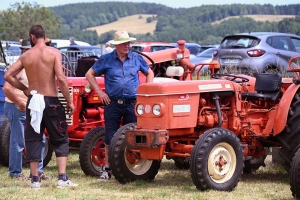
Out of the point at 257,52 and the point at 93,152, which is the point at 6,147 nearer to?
the point at 93,152

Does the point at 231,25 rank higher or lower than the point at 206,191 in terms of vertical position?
lower

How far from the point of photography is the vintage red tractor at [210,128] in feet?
23.2

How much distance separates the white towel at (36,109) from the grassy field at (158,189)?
673mm

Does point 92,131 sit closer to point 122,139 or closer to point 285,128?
point 122,139

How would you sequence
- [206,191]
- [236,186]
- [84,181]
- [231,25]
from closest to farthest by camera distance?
1. [206,191]
2. [236,186]
3. [84,181]
4. [231,25]

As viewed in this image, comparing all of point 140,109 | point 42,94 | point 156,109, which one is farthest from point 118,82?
point 42,94

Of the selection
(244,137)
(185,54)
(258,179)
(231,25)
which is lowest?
(231,25)

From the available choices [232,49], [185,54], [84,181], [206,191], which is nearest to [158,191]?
[206,191]

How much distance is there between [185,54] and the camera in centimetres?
968

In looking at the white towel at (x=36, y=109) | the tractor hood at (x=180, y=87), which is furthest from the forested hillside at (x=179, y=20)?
the white towel at (x=36, y=109)

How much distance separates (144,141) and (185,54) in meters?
2.75

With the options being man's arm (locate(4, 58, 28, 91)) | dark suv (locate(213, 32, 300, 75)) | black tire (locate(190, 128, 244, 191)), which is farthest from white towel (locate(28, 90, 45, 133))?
dark suv (locate(213, 32, 300, 75))

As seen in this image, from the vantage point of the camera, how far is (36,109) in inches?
281

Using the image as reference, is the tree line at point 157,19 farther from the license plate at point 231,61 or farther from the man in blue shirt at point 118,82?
the man in blue shirt at point 118,82
